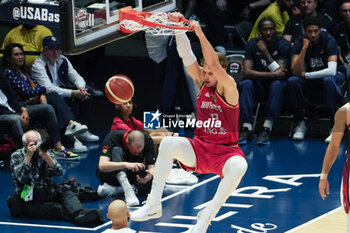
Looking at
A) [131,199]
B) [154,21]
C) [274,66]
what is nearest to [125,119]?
[131,199]

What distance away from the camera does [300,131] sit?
11852 mm

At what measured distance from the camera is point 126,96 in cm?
875

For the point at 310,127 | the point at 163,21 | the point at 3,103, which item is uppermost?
the point at 163,21

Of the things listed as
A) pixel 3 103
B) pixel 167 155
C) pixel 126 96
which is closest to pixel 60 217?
pixel 126 96

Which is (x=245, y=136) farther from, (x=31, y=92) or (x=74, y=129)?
(x=31, y=92)

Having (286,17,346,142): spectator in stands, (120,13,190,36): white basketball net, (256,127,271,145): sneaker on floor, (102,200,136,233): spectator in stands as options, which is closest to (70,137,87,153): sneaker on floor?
(256,127,271,145): sneaker on floor

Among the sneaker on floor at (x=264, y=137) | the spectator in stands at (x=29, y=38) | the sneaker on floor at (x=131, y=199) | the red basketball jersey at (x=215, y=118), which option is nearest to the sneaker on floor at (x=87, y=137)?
the spectator in stands at (x=29, y=38)

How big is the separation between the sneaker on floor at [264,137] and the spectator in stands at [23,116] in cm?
274

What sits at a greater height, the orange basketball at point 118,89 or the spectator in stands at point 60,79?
the orange basketball at point 118,89

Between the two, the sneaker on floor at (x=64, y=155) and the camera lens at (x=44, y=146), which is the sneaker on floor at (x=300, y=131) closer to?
the sneaker on floor at (x=64, y=155)

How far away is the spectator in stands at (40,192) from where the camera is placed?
8.03 m

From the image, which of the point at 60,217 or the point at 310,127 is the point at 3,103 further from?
the point at 310,127

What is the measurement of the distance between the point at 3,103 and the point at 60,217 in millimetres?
2835

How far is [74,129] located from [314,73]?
3677 millimetres
